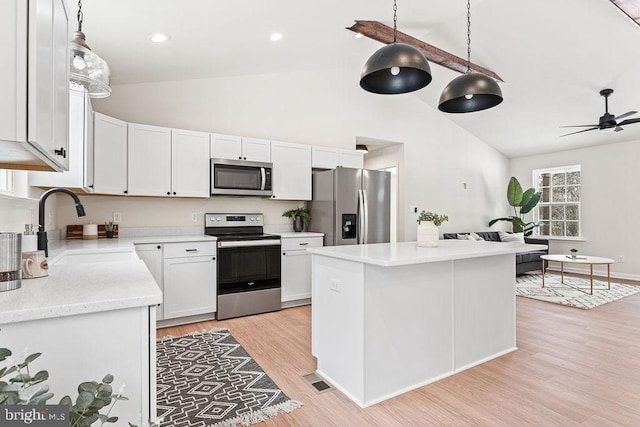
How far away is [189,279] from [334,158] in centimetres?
256

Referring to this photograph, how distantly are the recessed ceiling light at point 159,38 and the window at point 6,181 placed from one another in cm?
154

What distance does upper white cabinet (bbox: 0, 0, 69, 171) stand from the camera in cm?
92

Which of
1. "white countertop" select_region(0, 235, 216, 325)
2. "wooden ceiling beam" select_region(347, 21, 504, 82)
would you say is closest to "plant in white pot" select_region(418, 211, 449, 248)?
"white countertop" select_region(0, 235, 216, 325)

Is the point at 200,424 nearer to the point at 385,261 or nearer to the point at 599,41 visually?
the point at 385,261

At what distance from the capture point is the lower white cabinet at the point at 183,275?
3.50 meters

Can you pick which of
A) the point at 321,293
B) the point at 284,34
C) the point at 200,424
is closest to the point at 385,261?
the point at 321,293

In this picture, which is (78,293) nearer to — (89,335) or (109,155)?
(89,335)

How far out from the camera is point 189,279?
3660 mm

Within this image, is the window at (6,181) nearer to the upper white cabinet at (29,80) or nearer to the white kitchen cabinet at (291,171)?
the upper white cabinet at (29,80)

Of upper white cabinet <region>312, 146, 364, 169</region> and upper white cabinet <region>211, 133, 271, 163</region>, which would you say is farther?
upper white cabinet <region>312, 146, 364, 169</region>

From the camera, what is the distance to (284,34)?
3.59 m

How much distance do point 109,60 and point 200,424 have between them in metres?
3.19

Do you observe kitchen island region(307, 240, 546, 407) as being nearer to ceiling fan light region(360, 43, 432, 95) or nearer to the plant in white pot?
the plant in white pot

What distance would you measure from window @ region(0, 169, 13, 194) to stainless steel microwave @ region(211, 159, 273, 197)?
1942 millimetres
